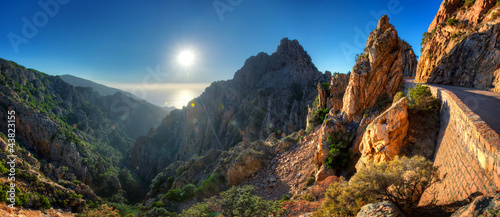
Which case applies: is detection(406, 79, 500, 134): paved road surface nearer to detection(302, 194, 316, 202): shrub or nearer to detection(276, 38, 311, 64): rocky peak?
detection(302, 194, 316, 202): shrub

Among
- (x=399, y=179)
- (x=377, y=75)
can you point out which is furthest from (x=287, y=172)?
(x=399, y=179)

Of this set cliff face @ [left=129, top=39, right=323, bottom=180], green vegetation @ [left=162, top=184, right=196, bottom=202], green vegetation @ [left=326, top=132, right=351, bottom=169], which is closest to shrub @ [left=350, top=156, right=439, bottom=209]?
green vegetation @ [left=326, top=132, right=351, bottom=169]

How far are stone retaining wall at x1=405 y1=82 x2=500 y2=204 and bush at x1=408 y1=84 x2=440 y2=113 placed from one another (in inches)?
82.5

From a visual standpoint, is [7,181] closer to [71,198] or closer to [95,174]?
[71,198]

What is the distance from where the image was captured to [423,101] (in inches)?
459

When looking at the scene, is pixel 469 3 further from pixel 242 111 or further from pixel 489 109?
pixel 242 111

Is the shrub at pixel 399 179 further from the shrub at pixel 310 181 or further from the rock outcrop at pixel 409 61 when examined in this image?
the rock outcrop at pixel 409 61

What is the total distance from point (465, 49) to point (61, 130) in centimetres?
7662

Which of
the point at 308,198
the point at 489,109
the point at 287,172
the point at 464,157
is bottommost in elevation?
the point at 287,172

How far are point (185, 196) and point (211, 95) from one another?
229 feet

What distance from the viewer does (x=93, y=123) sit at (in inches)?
3585

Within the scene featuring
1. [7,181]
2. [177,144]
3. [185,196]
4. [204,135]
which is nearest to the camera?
[7,181]

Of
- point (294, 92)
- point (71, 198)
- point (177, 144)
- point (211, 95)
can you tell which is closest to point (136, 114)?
point (177, 144)

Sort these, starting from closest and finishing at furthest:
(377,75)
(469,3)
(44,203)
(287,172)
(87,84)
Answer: (377,75) → (44,203) → (469,3) → (287,172) → (87,84)
